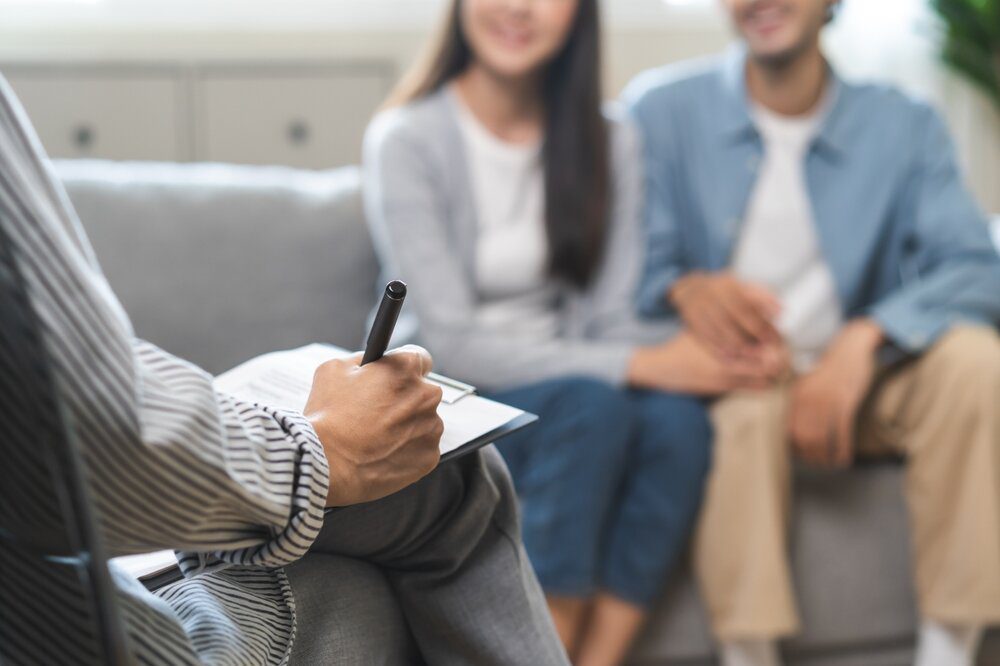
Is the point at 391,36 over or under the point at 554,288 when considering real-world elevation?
over

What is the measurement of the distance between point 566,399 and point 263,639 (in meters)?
0.85

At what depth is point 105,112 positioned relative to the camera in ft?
8.27

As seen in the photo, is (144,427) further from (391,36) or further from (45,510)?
(391,36)

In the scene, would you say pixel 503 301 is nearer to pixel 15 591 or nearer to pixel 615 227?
pixel 615 227

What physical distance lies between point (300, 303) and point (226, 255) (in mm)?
130

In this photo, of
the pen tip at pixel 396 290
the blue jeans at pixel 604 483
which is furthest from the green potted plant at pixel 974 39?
the pen tip at pixel 396 290

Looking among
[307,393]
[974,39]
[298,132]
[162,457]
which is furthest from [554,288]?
[974,39]

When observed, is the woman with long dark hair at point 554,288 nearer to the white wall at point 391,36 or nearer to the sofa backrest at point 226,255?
the sofa backrest at point 226,255

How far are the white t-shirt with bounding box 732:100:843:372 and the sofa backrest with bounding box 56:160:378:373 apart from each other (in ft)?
2.00

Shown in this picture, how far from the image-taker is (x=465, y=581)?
83cm

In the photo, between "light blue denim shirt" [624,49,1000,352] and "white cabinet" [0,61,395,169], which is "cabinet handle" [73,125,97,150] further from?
"light blue denim shirt" [624,49,1000,352]

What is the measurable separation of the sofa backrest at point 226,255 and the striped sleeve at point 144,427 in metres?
1.00

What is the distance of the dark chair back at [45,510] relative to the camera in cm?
46

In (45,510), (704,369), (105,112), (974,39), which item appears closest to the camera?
(45,510)
